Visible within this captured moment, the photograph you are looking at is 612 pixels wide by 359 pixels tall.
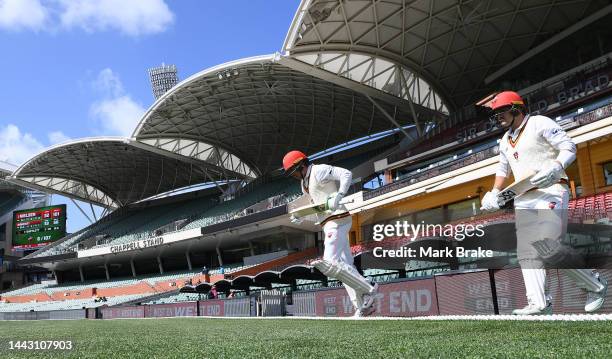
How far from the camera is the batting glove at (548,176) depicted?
193 inches

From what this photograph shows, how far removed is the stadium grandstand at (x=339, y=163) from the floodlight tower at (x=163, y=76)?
8563 centimetres

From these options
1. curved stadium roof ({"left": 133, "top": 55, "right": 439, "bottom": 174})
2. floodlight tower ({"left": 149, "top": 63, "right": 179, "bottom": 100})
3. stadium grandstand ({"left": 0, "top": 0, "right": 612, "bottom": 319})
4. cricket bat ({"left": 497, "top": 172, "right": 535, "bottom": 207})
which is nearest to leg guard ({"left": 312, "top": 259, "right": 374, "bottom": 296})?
stadium grandstand ({"left": 0, "top": 0, "right": 612, "bottom": 319})

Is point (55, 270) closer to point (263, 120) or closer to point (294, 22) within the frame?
point (263, 120)

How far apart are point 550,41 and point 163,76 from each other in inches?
4881

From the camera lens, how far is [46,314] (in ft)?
98.0

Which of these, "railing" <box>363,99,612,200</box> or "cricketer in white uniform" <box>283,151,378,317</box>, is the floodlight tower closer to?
"railing" <box>363,99,612,200</box>

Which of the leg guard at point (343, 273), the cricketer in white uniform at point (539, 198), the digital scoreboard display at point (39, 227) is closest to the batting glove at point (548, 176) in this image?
the cricketer in white uniform at point (539, 198)

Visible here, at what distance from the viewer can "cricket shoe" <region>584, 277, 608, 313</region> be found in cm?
520

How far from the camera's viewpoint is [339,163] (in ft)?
151

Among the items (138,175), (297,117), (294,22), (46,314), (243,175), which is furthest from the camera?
(138,175)

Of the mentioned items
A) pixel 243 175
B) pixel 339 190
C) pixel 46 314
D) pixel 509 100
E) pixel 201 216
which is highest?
pixel 243 175

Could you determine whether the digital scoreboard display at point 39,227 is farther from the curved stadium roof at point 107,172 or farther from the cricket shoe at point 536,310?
the cricket shoe at point 536,310

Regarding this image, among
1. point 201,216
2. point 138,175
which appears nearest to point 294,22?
point 201,216

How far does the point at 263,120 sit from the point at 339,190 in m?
37.2
